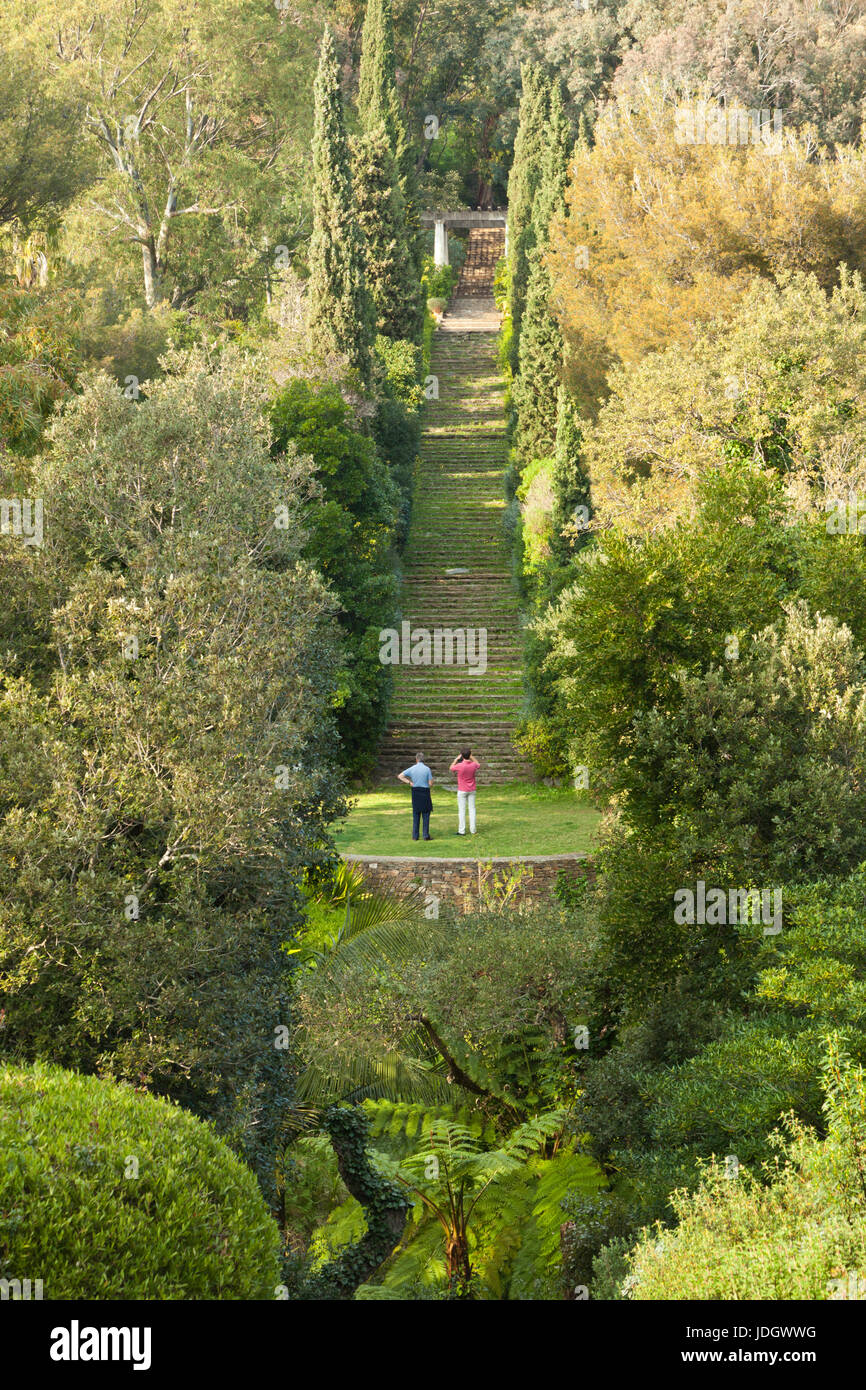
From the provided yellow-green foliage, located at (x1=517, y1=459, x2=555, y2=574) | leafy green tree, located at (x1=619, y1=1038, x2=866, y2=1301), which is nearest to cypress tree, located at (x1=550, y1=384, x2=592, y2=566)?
yellow-green foliage, located at (x1=517, y1=459, x2=555, y2=574)

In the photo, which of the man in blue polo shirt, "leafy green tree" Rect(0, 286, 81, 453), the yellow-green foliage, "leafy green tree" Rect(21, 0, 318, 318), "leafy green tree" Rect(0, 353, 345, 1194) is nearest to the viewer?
"leafy green tree" Rect(0, 353, 345, 1194)

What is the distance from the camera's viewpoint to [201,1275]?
7.43 meters

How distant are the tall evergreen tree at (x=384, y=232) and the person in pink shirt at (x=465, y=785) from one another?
21301 millimetres

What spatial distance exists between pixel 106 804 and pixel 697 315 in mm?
17687

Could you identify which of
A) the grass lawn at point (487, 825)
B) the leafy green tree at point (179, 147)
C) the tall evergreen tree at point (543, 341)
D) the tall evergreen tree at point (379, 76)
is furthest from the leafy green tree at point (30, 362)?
the tall evergreen tree at point (379, 76)

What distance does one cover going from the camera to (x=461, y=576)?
34.7 metres

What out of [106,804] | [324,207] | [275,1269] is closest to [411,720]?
[324,207]

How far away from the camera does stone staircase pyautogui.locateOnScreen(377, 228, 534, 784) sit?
2802 cm

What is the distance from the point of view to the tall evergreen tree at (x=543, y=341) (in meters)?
36.6

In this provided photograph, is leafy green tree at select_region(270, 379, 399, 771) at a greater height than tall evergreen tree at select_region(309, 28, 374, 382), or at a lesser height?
lesser

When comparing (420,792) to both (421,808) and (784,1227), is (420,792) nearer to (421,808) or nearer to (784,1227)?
(421,808)

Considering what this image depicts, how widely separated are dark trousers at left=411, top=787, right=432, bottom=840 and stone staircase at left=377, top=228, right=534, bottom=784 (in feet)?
18.2

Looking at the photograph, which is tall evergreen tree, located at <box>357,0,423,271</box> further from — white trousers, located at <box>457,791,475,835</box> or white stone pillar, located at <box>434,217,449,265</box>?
white trousers, located at <box>457,791,475,835</box>

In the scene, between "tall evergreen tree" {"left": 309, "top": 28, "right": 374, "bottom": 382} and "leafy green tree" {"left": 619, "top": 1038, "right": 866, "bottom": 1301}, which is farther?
"tall evergreen tree" {"left": 309, "top": 28, "right": 374, "bottom": 382}
